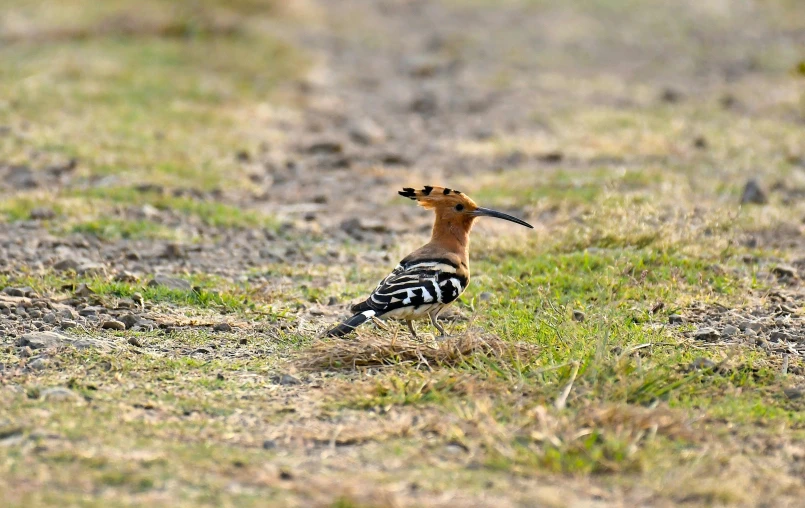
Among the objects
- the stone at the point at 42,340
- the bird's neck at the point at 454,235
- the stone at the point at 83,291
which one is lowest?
the stone at the point at 42,340

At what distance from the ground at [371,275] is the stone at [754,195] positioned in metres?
0.02

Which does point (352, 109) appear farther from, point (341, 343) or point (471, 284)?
point (341, 343)

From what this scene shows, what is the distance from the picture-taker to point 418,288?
17.2ft

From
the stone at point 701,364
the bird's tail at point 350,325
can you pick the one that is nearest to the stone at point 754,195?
the stone at point 701,364

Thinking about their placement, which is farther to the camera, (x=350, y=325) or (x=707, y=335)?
(x=707, y=335)

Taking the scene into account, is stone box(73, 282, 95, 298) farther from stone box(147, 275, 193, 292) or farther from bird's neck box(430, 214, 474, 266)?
bird's neck box(430, 214, 474, 266)

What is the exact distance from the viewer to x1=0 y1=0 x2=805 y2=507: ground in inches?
154

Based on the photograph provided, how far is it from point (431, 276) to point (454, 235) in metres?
0.57

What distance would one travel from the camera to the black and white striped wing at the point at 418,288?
521 centimetres

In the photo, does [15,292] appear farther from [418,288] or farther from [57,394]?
[418,288]

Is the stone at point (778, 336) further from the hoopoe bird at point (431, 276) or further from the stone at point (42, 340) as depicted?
the stone at point (42, 340)

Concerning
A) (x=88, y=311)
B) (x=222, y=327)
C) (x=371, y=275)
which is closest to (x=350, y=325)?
(x=222, y=327)

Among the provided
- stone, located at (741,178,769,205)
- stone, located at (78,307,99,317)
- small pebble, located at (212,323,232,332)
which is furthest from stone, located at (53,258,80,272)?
stone, located at (741,178,769,205)

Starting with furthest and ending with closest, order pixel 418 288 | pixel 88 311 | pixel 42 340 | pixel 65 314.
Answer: pixel 88 311 < pixel 65 314 < pixel 418 288 < pixel 42 340
